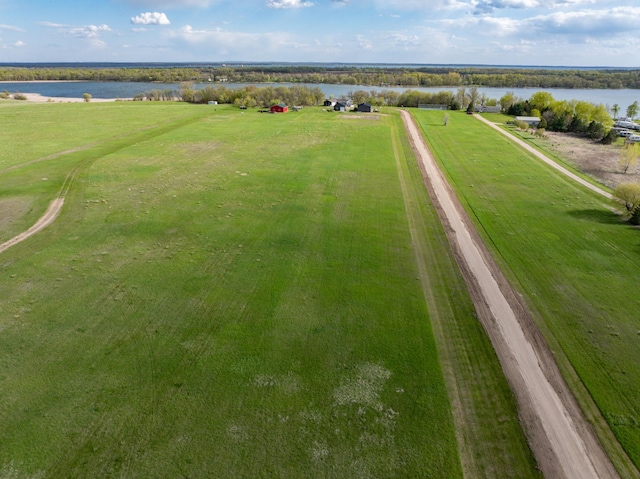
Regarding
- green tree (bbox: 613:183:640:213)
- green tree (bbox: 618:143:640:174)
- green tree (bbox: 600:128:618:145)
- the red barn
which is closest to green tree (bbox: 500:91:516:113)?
green tree (bbox: 600:128:618:145)

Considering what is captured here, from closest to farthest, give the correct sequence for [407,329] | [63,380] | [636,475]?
[636,475], [63,380], [407,329]

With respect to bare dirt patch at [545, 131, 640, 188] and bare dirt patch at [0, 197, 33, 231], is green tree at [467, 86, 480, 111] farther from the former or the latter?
bare dirt patch at [0, 197, 33, 231]

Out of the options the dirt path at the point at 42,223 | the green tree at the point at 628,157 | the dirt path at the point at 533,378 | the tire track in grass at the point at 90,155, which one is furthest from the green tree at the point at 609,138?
the dirt path at the point at 42,223

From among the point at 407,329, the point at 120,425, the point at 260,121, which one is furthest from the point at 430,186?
the point at 260,121

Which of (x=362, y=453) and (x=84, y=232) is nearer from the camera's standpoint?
(x=362, y=453)

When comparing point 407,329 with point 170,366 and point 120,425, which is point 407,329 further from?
point 120,425

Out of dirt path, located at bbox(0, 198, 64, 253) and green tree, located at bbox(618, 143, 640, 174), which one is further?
green tree, located at bbox(618, 143, 640, 174)

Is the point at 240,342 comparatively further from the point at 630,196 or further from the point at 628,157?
the point at 628,157

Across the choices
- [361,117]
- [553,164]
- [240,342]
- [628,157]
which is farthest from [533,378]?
[361,117]
